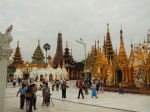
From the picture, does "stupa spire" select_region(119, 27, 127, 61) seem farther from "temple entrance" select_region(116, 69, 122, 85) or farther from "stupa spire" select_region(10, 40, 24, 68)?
"stupa spire" select_region(10, 40, 24, 68)

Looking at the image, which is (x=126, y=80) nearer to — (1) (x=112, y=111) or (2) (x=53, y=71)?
(1) (x=112, y=111)

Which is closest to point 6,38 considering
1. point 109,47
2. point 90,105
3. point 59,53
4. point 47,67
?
point 90,105

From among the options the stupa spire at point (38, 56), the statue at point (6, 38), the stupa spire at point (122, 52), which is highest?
the stupa spire at point (38, 56)

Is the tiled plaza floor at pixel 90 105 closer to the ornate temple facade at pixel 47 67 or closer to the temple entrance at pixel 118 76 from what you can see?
the temple entrance at pixel 118 76

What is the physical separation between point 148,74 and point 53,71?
3288cm

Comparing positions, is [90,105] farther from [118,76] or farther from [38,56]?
[38,56]

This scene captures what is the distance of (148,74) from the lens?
27297 mm

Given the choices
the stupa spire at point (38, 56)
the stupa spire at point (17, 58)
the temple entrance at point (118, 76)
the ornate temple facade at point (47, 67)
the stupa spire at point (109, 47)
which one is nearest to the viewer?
the temple entrance at point (118, 76)

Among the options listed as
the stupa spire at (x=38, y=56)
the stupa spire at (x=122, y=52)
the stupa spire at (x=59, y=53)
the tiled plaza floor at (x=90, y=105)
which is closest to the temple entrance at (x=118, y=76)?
the stupa spire at (x=122, y=52)

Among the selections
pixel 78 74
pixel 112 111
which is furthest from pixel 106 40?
pixel 112 111

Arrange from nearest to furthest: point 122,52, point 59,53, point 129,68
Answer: point 129,68
point 122,52
point 59,53

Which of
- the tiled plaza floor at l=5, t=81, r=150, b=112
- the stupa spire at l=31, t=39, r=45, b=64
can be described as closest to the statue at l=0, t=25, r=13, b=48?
the tiled plaza floor at l=5, t=81, r=150, b=112

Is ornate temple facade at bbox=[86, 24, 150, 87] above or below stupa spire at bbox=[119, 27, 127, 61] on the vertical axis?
below

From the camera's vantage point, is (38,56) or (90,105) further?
(38,56)
